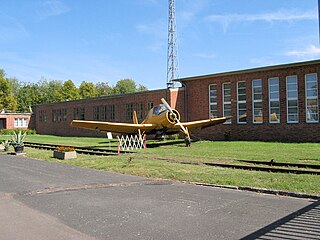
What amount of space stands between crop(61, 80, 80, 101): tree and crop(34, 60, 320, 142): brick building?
47543 millimetres

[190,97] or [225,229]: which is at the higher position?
[190,97]

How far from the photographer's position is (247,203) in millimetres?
7688

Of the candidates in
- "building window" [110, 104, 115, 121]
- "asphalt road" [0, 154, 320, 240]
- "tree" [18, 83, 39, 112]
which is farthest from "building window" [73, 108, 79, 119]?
"tree" [18, 83, 39, 112]

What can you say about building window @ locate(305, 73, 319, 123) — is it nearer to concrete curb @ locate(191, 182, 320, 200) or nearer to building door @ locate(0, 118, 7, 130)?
concrete curb @ locate(191, 182, 320, 200)

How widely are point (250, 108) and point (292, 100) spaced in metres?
3.47

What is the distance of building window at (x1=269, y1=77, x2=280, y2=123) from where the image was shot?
27406 mm

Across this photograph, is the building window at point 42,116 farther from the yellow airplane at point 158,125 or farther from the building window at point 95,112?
the yellow airplane at point 158,125

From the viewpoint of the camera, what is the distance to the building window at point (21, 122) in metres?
63.0

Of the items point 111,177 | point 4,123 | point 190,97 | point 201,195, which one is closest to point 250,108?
point 190,97

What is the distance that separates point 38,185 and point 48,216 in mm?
3753

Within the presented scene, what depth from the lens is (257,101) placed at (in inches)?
1126

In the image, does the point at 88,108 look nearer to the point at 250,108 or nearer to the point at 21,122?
the point at 21,122

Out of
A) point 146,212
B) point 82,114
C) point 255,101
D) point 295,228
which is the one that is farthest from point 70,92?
point 295,228

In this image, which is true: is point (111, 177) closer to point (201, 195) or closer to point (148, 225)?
point (201, 195)
